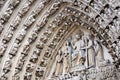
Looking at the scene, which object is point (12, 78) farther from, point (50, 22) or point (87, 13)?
point (87, 13)

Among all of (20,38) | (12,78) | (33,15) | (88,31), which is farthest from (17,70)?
(88,31)

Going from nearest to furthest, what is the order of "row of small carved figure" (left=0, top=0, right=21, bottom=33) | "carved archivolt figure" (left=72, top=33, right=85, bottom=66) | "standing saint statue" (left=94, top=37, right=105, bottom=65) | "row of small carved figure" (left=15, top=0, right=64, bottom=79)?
"standing saint statue" (left=94, top=37, right=105, bottom=65)
"carved archivolt figure" (left=72, top=33, right=85, bottom=66)
"row of small carved figure" (left=15, top=0, right=64, bottom=79)
"row of small carved figure" (left=0, top=0, right=21, bottom=33)

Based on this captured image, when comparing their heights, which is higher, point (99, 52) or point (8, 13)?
point (8, 13)

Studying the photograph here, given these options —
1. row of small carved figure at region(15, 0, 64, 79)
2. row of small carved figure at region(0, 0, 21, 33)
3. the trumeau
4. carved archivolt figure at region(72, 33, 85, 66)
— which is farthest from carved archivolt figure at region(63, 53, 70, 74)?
row of small carved figure at region(0, 0, 21, 33)

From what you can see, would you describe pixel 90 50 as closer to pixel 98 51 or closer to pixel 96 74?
pixel 98 51

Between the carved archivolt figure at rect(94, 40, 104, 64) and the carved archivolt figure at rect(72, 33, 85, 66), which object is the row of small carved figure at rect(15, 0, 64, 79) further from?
the carved archivolt figure at rect(94, 40, 104, 64)

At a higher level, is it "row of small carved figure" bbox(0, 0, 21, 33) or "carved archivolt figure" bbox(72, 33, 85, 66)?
"row of small carved figure" bbox(0, 0, 21, 33)

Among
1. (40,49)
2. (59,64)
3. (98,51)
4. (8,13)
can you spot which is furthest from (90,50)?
(8,13)

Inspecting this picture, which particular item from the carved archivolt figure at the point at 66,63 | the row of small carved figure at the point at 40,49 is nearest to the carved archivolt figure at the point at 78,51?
the carved archivolt figure at the point at 66,63

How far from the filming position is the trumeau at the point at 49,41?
3.18m

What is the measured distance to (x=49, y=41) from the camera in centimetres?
355

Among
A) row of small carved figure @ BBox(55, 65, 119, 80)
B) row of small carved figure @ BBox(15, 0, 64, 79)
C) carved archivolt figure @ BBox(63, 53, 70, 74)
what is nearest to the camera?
row of small carved figure @ BBox(55, 65, 119, 80)

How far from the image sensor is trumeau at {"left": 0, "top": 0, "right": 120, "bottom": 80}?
318 cm

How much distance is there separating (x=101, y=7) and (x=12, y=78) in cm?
146
